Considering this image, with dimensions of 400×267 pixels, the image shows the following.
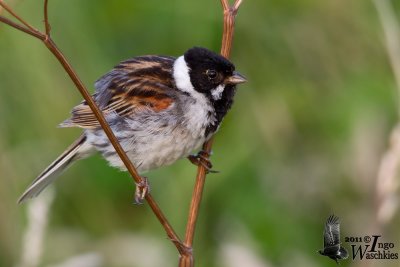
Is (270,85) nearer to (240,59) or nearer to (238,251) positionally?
(240,59)

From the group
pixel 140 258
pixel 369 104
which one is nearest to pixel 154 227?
pixel 140 258

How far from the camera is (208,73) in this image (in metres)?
3.25

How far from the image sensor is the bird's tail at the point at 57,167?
3.34 meters

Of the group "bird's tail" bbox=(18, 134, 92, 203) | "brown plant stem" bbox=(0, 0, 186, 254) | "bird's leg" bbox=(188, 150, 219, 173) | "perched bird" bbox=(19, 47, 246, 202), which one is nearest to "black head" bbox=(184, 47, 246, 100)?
"perched bird" bbox=(19, 47, 246, 202)

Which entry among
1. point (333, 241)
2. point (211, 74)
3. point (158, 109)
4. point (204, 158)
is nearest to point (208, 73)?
point (211, 74)

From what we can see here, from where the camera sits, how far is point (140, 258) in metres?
3.84

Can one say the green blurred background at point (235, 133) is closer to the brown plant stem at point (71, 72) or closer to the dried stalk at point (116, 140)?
the dried stalk at point (116, 140)

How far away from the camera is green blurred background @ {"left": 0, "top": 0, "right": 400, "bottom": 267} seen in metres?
3.86

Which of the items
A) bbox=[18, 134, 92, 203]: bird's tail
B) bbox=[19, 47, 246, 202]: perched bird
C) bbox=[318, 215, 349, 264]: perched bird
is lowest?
bbox=[318, 215, 349, 264]: perched bird

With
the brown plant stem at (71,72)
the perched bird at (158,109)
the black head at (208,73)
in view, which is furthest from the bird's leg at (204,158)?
the brown plant stem at (71,72)

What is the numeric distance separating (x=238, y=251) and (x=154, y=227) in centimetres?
66

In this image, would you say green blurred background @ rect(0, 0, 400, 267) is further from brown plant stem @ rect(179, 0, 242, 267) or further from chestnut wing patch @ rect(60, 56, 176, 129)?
brown plant stem @ rect(179, 0, 242, 267)

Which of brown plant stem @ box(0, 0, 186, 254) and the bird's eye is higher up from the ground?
the bird's eye

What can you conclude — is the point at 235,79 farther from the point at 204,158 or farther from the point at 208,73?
the point at 204,158
